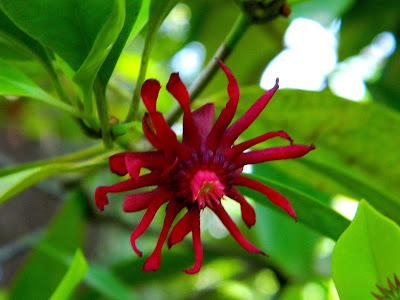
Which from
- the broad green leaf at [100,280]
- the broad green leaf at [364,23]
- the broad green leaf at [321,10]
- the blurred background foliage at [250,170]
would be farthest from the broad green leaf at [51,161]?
the broad green leaf at [364,23]

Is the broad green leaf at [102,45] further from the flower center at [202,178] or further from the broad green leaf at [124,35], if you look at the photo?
the flower center at [202,178]

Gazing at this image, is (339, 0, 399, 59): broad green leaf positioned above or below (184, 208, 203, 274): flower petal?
below

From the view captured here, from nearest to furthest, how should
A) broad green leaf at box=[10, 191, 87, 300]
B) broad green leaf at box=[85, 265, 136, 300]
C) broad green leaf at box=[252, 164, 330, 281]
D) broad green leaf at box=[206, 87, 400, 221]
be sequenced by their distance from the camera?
broad green leaf at box=[206, 87, 400, 221]
broad green leaf at box=[85, 265, 136, 300]
broad green leaf at box=[10, 191, 87, 300]
broad green leaf at box=[252, 164, 330, 281]

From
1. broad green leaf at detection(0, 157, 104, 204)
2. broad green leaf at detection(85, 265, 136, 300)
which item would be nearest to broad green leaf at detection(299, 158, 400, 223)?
broad green leaf at detection(0, 157, 104, 204)

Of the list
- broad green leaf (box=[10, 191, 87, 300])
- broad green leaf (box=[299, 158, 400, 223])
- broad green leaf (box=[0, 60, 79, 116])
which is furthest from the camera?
broad green leaf (box=[10, 191, 87, 300])

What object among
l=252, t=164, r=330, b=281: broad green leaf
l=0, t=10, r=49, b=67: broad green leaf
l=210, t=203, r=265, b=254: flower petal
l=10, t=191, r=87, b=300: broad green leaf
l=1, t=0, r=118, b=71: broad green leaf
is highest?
l=1, t=0, r=118, b=71: broad green leaf

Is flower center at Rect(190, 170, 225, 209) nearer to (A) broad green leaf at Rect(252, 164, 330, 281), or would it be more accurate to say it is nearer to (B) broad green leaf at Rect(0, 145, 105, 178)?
(B) broad green leaf at Rect(0, 145, 105, 178)

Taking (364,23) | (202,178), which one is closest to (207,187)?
(202,178)
